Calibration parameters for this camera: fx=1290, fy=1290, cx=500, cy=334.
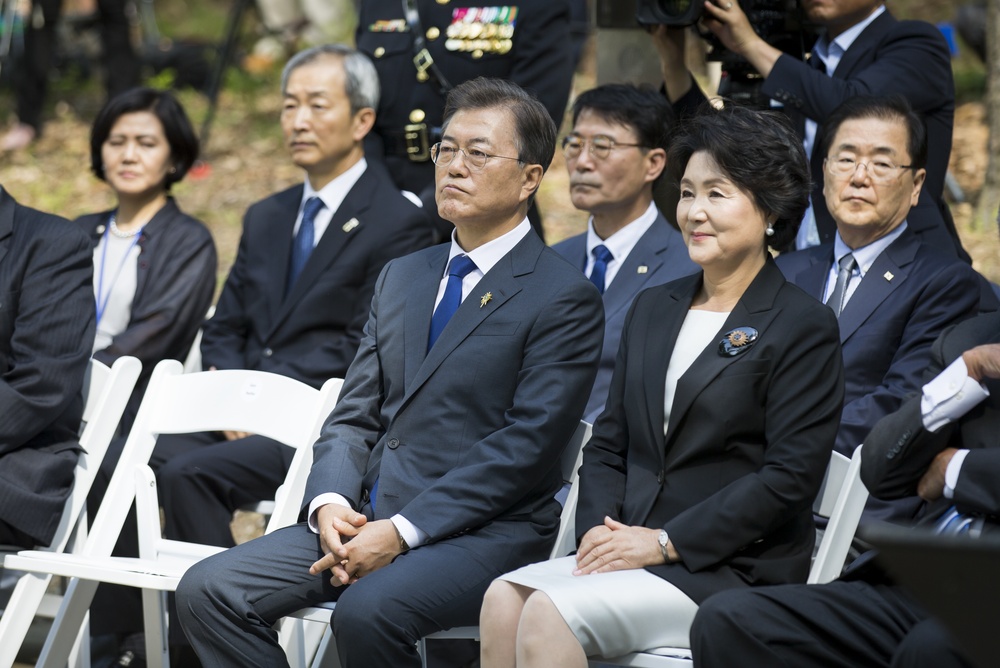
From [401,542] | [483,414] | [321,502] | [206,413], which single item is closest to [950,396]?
[483,414]

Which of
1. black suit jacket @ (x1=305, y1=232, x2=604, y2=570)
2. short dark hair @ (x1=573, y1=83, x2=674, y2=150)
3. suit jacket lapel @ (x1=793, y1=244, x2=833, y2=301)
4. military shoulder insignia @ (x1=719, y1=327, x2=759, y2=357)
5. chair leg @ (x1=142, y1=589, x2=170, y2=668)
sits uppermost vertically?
short dark hair @ (x1=573, y1=83, x2=674, y2=150)

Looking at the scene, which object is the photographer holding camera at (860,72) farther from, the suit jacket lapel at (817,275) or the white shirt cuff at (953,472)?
the white shirt cuff at (953,472)

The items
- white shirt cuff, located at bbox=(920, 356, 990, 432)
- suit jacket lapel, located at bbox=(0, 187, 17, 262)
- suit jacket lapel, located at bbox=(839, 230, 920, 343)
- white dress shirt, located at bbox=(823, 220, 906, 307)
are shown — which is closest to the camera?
white shirt cuff, located at bbox=(920, 356, 990, 432)

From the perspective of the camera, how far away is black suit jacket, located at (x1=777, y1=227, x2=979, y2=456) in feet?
12.2

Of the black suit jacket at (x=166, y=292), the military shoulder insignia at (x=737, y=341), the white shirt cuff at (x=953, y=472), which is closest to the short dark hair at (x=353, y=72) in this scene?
the black suit jacket at (x=166, y=292)

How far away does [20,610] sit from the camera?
12.6ft

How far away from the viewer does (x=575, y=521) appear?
3484 mm

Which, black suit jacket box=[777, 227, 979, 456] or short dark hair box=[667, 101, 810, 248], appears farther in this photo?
black suit jacket box=[777, 227, 979, 456]

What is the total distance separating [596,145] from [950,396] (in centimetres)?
191

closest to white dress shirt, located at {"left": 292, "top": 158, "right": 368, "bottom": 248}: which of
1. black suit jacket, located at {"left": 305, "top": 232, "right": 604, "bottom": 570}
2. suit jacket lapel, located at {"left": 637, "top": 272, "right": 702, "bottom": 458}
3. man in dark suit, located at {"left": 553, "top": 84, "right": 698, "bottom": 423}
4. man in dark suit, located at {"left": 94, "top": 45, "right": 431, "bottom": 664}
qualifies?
man in dark suit, located at {"left": 94, "top": 45, "right": 431, "bottom": 664}

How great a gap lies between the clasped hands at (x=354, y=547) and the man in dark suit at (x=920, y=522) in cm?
88

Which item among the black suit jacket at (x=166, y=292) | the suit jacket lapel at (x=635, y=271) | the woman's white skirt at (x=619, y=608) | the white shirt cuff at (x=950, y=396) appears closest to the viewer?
the woman's white skirt at (x=619, y=608)

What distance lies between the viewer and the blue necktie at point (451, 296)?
373cm

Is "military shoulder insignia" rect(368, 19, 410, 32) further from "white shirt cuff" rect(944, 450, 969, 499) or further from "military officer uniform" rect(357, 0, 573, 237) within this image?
"white shirt cuff" rect(944, 450, 969, 499)
